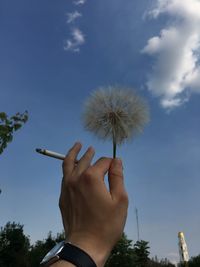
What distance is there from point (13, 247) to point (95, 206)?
2647 inches

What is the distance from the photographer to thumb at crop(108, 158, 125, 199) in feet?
5.59

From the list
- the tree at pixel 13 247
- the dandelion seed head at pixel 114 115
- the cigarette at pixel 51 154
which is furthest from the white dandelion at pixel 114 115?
the tree at pixel 13 247

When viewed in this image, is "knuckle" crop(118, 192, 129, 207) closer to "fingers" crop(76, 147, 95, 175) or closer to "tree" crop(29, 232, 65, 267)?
"fingers" crop(76, 147, 95, 175)

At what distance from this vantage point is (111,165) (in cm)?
181

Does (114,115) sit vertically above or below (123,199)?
above

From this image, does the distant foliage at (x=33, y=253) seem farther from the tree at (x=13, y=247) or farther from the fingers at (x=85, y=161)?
the fingers at (x=85, y=161)

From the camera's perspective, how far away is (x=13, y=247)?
215 feet

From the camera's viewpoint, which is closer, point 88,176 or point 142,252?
point 88,176

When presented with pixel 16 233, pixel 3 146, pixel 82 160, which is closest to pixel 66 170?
pixel 82 160

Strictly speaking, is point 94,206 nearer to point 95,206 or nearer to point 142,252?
point 95,206

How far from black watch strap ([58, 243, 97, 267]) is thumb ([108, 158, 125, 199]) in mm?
251

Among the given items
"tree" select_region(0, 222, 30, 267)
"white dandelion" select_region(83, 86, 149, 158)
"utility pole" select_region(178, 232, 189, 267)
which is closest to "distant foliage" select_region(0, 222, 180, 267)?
"tree" select_region(0, 222, 30, 267)

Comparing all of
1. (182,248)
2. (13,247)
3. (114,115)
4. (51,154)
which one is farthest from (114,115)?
(13,247)

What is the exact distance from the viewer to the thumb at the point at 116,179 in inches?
67.1
